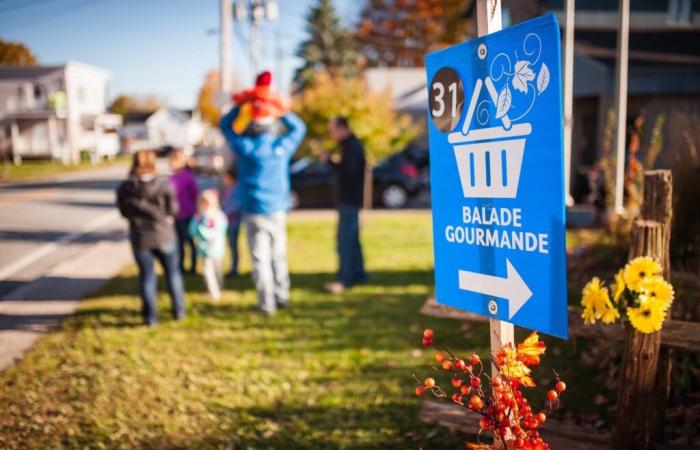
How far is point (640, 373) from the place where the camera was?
110 inches

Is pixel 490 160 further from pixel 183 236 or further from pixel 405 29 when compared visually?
pixel 405 29

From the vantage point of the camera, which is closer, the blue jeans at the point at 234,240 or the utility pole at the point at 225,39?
the blue jeans at the point at 234,240

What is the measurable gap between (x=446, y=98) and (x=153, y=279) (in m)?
4.43

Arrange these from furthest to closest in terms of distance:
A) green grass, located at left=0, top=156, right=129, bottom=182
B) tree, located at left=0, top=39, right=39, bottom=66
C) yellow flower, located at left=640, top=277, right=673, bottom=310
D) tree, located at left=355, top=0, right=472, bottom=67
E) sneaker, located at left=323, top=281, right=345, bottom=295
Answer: tree, located at left=355, top=0, right=472, bottom=67
green grass, located at left=0, top=156, right=129, bottom=182
tree, located at left=0, top=39, right=39, bottom=66
sneaker, located at left=323, top=281, right=345, bottom=295
yellow flower, located at left=640, top=277, right=673, bottom=310

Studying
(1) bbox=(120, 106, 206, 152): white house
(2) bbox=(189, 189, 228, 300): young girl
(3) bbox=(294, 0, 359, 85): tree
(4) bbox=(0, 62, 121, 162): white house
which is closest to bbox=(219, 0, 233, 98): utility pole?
(4) bbox=(0, 62, 121, 162): white house

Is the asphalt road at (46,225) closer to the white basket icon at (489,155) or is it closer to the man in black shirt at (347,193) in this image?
the man in black shirt at (347,193)

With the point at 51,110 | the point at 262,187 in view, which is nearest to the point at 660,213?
the point at 262,187

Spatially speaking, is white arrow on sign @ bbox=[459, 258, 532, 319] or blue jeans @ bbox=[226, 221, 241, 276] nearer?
white arrow on sign @ bbox=[459, 258, 532, 319]

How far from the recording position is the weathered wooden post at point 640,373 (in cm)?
279

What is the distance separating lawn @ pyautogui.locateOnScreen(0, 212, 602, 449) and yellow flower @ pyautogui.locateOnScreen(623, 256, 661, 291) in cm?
165

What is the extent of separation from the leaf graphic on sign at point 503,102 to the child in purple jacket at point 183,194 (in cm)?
613

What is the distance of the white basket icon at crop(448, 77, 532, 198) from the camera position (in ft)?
6.41

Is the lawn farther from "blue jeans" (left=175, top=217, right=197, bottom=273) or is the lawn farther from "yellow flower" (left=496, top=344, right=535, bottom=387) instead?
"yellow flower" (left=496, top=344, right=535, bottom=387)

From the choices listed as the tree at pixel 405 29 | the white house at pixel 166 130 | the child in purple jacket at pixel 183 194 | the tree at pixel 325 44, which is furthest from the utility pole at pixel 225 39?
the white house at pixel 166 130
